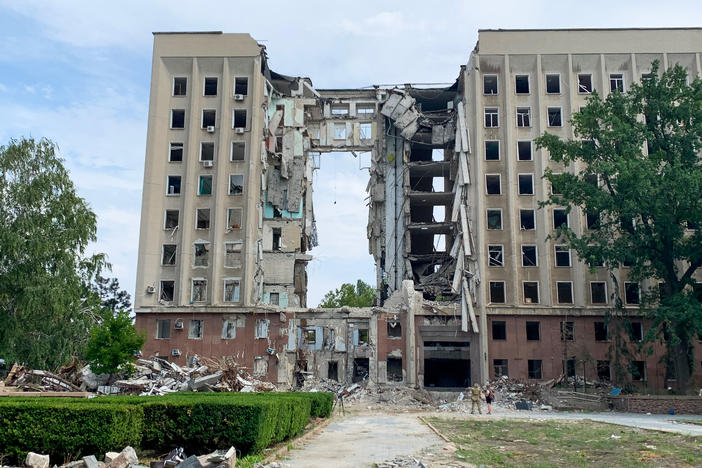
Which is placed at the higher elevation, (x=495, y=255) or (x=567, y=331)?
(x=495, y=255)

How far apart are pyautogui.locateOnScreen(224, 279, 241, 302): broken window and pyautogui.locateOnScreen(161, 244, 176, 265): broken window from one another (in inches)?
173

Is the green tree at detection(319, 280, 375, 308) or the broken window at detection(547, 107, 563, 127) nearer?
the broken window at detection(547, 107, 563, 127)

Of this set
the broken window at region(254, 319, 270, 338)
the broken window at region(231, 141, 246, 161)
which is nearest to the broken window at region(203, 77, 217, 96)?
the broken window at region(231, 141, 246, 161)

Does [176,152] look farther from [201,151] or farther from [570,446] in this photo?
[570,446]

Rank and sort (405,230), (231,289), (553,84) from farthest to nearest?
(405,230) < (553,84) < (231,289)

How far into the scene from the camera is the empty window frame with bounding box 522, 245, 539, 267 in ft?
144

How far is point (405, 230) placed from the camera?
1994 inches

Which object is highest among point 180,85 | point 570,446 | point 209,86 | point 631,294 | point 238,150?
point 180,85

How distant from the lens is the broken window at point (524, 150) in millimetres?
45781

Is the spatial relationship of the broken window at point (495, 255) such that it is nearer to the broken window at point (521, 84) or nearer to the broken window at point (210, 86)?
the broken window at point (521, 84)

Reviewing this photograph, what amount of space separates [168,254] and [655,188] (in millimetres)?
32462

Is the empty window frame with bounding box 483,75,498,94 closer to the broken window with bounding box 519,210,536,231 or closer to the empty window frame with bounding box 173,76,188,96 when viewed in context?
the broken window with bounding box 519,210,536,231

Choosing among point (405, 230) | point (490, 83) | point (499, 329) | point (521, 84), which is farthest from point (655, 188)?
point (405, 230)

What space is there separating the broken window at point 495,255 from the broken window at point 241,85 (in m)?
21.8
